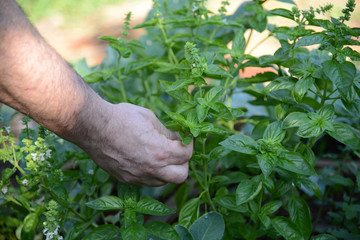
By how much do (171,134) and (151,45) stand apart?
1.11 metres

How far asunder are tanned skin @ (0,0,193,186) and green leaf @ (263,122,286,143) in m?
0.23

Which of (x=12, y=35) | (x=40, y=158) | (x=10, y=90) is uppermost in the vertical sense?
(x=12, y=35)

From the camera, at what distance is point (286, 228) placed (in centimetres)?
112

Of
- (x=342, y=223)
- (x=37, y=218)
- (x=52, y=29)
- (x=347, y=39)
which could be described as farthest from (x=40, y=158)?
(x=52, y=29)

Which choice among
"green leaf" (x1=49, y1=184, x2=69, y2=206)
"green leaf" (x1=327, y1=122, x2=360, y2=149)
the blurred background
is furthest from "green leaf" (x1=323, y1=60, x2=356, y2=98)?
the blurred background

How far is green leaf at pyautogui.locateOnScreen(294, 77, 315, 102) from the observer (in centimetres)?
110

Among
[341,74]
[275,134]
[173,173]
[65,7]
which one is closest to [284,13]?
[341,74]

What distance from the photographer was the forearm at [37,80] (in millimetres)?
903

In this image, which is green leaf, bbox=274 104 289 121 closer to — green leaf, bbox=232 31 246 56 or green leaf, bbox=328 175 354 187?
green leaf, bbox=232 31 246 56

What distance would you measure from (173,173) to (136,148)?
150mm

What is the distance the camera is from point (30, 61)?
0.92 meters

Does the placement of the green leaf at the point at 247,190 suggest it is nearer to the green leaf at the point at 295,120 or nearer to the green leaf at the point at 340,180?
the green leaf at the point at 295,120

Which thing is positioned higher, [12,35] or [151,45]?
[12,35]

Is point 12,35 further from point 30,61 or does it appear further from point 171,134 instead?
point 171,134
